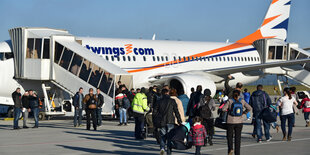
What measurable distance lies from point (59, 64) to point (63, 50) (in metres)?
0.65

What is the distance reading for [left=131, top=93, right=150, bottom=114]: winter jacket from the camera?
1586cm

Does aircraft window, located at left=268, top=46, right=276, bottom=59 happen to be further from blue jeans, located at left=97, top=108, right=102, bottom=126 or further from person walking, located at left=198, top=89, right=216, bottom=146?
person walking, located at left=198, top=89, right=216, bottom=146

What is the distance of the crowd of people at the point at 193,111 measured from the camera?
1180 centimetres

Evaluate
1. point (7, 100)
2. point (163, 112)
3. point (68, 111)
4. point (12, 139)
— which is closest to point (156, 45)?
point (68, 111)

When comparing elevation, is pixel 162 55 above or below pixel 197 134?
above

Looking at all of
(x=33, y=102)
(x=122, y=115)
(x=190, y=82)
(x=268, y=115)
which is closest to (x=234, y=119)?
(x=268, y=115)

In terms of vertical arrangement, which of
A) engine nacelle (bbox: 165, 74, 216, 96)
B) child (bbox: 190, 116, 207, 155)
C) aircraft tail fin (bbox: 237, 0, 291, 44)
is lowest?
child (bbox: 190, 116, 207, 155)

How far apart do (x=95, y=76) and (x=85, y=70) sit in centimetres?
52

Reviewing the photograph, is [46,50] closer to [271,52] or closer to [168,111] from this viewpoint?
[168,111]

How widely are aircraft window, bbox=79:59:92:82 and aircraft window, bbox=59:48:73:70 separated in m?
0.72

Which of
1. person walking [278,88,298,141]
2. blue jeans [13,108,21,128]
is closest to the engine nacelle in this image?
blue jeans [13,108,21,128]

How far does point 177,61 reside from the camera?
2934 cm

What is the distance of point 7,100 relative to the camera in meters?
23.2

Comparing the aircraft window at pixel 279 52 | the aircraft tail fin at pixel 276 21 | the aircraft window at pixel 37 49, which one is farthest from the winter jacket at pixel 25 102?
the aircraft tail fin at pixel 276 21
